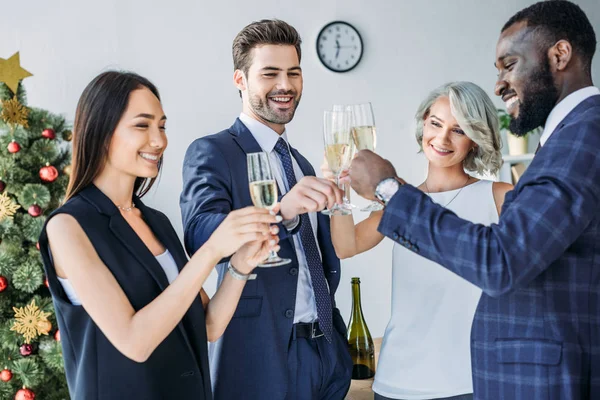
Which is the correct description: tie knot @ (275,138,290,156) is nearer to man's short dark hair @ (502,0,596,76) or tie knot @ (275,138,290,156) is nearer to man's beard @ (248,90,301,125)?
man's beard @ (248,90,301,125)

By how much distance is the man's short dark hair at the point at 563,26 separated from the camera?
1.36 meters

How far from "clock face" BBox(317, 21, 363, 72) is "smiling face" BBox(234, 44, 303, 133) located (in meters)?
2.36

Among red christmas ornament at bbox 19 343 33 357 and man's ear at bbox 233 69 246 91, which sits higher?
man's ear at bbox 233 69 246 91

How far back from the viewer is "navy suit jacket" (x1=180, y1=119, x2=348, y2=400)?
1.72 m

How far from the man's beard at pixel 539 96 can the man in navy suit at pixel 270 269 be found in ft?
2.20

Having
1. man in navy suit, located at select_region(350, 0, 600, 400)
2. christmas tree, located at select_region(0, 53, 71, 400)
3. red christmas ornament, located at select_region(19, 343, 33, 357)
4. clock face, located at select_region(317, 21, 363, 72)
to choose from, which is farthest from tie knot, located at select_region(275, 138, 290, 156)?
clock face, located at select_region(317, 21, 363, 72)

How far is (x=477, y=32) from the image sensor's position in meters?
4.78

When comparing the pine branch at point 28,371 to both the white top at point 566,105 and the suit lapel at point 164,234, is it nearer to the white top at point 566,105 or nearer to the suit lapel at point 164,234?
the suit lapel at point 164,234

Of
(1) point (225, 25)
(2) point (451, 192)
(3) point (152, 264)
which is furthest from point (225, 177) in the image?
(1) point (225, 25)

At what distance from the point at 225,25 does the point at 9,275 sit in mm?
2004

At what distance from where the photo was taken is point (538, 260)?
120 centimetres

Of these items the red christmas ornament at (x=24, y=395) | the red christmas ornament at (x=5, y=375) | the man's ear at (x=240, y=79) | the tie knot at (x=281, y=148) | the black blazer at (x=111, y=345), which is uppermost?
the man's ear at (x=240, y=79)

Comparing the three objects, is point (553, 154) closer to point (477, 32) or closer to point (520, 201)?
point (520, 201)

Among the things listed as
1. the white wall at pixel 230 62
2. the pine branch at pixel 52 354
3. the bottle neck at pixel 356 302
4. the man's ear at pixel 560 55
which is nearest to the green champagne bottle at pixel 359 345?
the bottle neck at pixel 356 302
